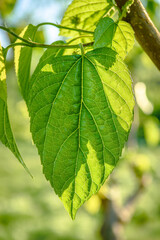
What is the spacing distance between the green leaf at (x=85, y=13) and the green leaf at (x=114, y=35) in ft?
0.30

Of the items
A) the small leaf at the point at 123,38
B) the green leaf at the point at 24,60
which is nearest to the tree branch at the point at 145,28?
the small leaf at the point at 123,38

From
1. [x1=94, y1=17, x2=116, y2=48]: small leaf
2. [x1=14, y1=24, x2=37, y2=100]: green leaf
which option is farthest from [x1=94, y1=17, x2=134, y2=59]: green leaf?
[x1=14, y1=24, x2=37, y2=100]: green leaf

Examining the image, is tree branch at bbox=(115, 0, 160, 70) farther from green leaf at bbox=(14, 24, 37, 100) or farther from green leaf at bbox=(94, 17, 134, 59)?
green leaf at bbox=(14, 24, 37, 100)

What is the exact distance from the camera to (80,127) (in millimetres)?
398

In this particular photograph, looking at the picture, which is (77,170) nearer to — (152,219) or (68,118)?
(68,118)

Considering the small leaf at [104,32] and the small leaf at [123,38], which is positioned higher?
the small leaf at [104,32]

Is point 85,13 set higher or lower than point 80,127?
higher

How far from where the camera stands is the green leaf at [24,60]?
469 mm

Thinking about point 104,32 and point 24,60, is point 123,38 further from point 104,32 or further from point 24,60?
point 24,60

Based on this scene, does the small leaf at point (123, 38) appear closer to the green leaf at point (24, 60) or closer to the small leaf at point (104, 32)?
the small leaf at point (104, 32)

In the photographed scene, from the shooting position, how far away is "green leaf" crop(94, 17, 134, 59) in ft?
1.33

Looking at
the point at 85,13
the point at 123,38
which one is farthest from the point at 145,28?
the point at 85,13

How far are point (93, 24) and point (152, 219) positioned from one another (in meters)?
7.31

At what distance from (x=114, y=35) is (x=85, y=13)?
4.2 inches
